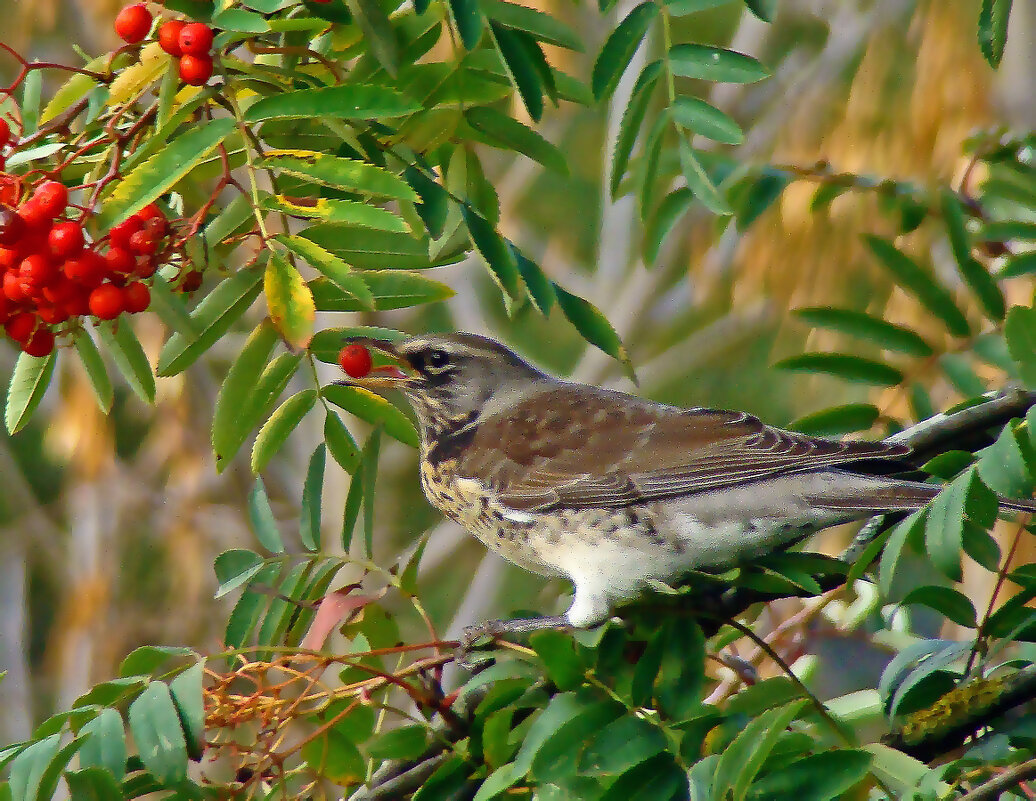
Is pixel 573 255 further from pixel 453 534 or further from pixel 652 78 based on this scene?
pixel 652 78

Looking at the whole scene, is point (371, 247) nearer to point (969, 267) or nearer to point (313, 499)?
point (313, 499)

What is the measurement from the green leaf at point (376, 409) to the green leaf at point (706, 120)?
678mm

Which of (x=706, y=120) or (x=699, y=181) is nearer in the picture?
(x=699, y=181)

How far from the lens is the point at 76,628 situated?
5.79m

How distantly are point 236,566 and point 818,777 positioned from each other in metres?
0.99

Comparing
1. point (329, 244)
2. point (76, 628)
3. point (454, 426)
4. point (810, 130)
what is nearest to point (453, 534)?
point (76, 628)

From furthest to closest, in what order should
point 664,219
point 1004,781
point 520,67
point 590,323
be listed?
point 664,219 < point 590,323 < point 520,67 < point 1004,781

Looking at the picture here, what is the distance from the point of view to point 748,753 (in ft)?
4.22

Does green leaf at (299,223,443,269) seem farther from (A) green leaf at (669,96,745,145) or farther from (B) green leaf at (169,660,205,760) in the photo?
(B) green leaf at (169,660,205,760)

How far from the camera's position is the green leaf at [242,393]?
1.78 m

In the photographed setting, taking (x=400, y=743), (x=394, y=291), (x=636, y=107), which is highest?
(x=636, y=107)

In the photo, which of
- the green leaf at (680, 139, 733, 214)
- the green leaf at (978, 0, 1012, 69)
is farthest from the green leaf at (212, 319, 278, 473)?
the green leaf at (978, 0, 1012, 69)

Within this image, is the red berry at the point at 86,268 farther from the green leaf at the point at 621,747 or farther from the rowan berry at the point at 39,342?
the green leaf at the point at 621,747

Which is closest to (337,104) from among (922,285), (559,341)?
(922,285)
